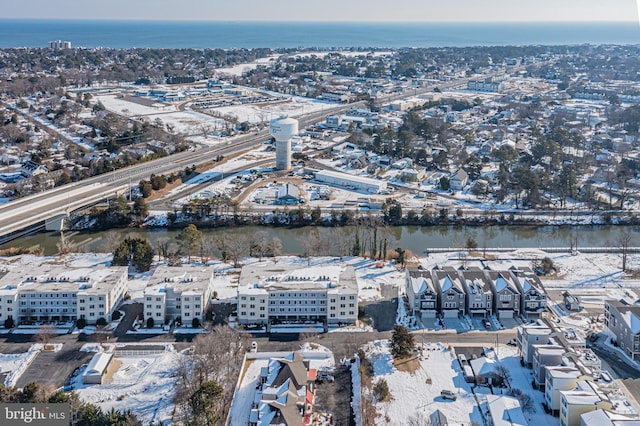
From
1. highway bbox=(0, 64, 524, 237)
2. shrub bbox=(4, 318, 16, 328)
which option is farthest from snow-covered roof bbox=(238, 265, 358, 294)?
highway bbox=(0, 64, 524, 237)

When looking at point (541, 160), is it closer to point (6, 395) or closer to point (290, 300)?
point (290, 300)

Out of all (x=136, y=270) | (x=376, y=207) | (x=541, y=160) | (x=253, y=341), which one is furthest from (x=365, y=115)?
(x=253, y=341)

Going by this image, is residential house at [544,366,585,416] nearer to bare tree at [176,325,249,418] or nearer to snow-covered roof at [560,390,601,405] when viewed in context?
snow-covered roof at [560,390,601,405]

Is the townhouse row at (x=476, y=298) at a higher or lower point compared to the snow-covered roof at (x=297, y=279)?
lower

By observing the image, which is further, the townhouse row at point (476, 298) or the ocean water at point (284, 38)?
the ocean water at point (284, 38)

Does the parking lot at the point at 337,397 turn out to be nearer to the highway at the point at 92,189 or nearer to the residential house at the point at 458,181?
the highway at the point at 92,189

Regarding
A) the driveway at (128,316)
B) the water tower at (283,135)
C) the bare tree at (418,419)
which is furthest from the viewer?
the water tower at (283,135)

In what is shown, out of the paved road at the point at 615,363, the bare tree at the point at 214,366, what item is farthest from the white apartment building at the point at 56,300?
the paved road at the point at 615,363

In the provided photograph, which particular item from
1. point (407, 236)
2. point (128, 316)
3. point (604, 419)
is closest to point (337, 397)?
point (604, 419)
